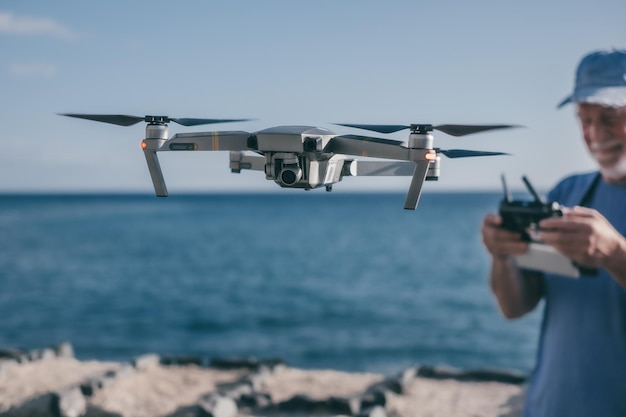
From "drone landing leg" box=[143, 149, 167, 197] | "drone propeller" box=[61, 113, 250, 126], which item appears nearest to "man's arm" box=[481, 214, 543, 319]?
"drone propeller" box=[61, 113, 250, 126]

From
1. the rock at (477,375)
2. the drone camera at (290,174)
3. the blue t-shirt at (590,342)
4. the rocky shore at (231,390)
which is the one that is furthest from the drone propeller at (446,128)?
the rock at (477,375)

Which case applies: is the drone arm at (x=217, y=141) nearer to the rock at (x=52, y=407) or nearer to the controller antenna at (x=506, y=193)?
the controller antenna at (x=506, y=193)

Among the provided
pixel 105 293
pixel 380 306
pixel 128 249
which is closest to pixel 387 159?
pixel 380 306

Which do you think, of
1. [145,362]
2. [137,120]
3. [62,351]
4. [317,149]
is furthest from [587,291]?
[62,351]

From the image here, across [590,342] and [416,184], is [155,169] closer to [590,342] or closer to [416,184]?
[416,184]

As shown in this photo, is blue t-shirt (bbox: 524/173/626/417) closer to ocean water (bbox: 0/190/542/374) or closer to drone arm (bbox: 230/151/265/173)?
drone arm (bbox: 230/151/265/173)

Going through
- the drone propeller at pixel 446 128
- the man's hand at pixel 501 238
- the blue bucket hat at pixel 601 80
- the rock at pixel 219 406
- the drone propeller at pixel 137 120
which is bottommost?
the rock at pixel 219 406
